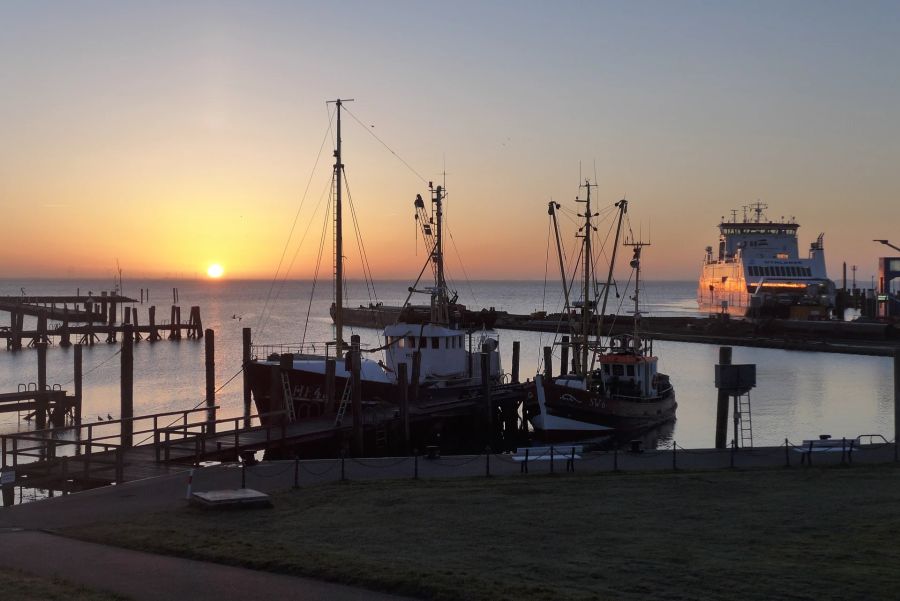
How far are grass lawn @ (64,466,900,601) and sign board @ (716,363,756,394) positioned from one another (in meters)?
9.88

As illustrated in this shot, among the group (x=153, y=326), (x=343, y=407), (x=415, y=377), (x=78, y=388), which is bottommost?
(x=78, y=388)

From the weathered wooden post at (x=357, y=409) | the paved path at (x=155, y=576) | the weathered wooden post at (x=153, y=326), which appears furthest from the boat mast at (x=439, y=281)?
the weathered wooden post at (x=153, y=326)

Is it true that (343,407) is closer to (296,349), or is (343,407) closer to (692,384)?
(296,349)

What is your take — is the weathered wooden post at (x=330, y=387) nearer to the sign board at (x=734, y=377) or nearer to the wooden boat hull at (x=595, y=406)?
the wooden boat hull at (x=595, y=406)

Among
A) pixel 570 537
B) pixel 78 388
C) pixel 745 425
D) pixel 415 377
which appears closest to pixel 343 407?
pixel 415 377

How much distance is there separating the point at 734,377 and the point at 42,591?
24125 millimetres

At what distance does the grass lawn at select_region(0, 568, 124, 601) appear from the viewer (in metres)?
11.5

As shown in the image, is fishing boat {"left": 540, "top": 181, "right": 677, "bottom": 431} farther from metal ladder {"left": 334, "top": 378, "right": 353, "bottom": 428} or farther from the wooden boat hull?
metal ladder {"left": 334, "top": 378, "right": 353, "bottom": 428}

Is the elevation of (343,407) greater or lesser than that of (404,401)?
lesser

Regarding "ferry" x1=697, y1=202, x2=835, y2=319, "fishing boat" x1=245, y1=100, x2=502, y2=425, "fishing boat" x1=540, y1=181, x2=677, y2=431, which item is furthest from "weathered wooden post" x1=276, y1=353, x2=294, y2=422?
"ferry" x1=697, y1=202, x2=835, y2=319

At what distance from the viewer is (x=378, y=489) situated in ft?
65.8

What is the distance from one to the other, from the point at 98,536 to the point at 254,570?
3731mm

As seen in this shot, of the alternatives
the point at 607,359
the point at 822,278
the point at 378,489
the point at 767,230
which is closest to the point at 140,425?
the point at 607,359

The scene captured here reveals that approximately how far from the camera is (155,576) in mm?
12742
